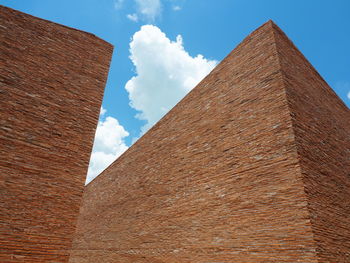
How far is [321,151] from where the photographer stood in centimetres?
525

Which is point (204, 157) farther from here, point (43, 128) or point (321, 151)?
point (43, 128)

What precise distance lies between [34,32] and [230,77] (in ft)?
15.0

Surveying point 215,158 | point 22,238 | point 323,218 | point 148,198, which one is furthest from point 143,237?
point 323,218

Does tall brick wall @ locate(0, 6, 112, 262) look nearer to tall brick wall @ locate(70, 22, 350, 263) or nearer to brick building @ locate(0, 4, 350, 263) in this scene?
brick building @ locate(0, 4, 350, 263)

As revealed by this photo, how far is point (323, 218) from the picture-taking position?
4191 mm

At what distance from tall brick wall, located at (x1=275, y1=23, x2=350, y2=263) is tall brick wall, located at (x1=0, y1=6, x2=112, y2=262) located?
3.82m

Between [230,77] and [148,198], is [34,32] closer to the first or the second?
[230,77]

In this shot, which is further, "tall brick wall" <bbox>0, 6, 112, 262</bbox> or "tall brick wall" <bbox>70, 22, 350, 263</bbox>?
"tall brick wall" <bbox>70, 22, 350, 263</bbox>

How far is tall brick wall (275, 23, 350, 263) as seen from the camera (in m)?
4.16

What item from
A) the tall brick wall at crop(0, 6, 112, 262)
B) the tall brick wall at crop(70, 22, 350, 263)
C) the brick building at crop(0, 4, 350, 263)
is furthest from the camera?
the tall brick wall at crop(70, 22, 350, 263)

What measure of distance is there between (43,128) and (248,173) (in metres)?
3.81

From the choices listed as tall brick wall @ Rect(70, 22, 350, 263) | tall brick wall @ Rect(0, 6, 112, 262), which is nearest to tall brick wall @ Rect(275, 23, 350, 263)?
tall brick wall @ Rect(70, 22, 350, 263)

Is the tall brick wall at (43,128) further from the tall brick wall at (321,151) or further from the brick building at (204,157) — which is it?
the tall brick wall at (321,151)

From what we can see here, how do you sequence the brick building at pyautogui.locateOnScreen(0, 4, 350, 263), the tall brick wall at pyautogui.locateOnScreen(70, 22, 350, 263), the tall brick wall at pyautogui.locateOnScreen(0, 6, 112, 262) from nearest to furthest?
1. the tall brick wall at pyautogui.locateOnScreen(0, 6, 112, 262)
2. the brick building at pyautogui.locateOnScreen(0, 4, 350, 263)
3. the tall brick wall at pyautogui.locateOnScreen(70, 22, 350, 263)
